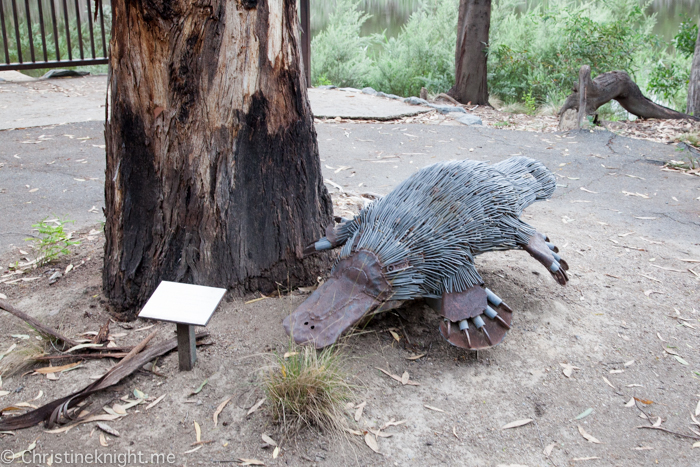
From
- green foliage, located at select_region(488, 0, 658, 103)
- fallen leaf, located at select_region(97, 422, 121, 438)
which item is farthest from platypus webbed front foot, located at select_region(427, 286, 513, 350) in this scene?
green foliage, located at select_region(488, 0, 658, 103)

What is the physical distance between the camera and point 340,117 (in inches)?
312

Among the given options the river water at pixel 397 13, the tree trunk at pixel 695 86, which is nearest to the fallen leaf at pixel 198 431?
the tree trunk at pixel 695 86

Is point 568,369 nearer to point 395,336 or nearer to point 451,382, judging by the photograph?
point 451,382

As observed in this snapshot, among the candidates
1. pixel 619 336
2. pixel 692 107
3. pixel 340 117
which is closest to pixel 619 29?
pixel 692 107

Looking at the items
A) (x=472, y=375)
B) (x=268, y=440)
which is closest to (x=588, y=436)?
(x=472, y=375)

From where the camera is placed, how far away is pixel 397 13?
2664 centimetres

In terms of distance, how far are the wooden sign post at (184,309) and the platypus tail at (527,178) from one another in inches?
65.6

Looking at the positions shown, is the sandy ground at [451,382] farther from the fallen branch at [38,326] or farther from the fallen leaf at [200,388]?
the fallen branch at [38,326]

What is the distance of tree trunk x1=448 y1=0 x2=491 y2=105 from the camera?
1002cm

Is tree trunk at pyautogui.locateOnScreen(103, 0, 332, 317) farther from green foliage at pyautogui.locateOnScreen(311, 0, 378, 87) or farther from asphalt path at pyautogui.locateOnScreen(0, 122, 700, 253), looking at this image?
green foliage at pyautogui.locateOnScreen(311, 0, 378, 87)

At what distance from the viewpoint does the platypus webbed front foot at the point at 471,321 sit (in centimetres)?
231

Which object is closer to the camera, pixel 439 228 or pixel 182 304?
pixel 182 304

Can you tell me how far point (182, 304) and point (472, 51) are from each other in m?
9.44

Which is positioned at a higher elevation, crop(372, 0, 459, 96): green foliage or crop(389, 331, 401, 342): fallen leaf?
crop(372, 0, 459, 96): green foliage
